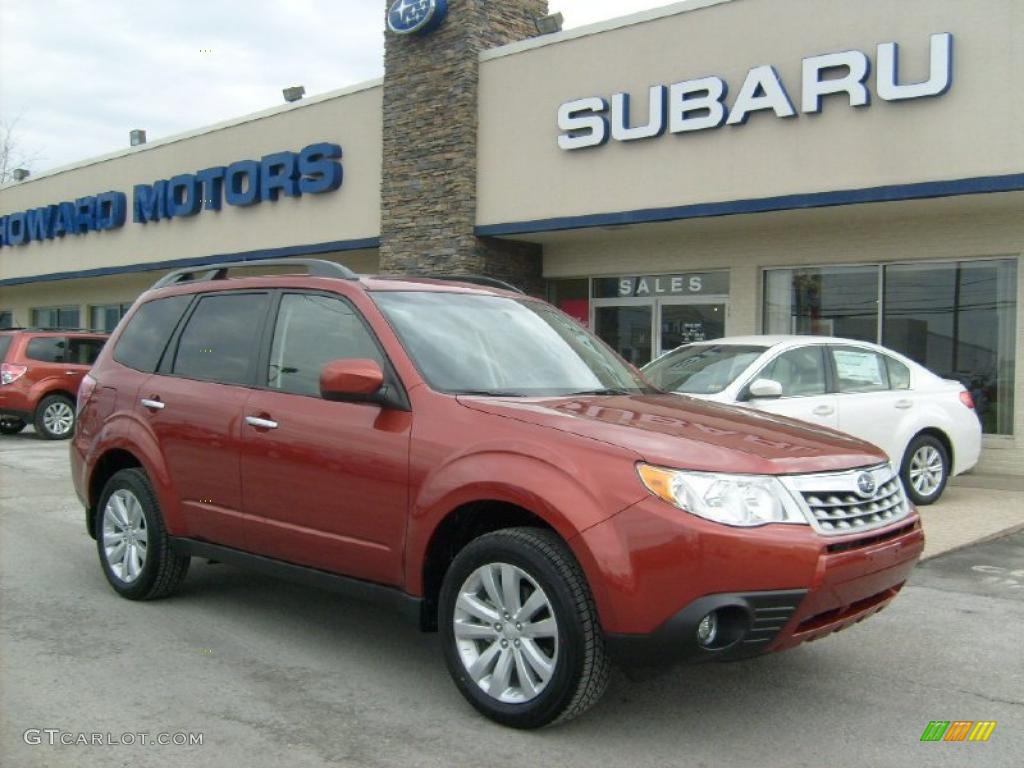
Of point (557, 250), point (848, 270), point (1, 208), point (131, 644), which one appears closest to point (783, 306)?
point (848, 270)

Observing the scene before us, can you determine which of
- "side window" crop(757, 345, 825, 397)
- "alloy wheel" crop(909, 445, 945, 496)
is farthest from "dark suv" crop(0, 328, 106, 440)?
"alloy wheel" crop(909, 445, 945, 496)

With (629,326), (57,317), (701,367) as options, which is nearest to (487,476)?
(701,367)

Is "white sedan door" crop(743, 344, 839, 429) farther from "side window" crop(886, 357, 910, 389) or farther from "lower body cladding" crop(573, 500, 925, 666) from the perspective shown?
"lower body cladding" crop(573, 500, 925, 666)

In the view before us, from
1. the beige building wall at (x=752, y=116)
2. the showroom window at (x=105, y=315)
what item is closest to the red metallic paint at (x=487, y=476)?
the beige building wall at (x=752, y=116)

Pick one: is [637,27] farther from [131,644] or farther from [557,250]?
[131,644]

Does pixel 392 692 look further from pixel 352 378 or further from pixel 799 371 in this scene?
pixel 799 371

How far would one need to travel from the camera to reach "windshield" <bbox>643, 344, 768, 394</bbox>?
8.36 metres

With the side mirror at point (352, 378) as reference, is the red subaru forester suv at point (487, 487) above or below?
below

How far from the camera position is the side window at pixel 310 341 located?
A: 4746 millimetres

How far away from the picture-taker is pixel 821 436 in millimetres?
4328

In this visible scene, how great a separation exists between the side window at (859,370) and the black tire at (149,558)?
597 centimetres

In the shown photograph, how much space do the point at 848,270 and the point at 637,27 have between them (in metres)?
4.13

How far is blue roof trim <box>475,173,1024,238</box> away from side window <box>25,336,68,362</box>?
7.18m

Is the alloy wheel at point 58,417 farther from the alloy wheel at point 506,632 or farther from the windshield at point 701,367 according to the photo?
the alloy wheel at point 506,632
